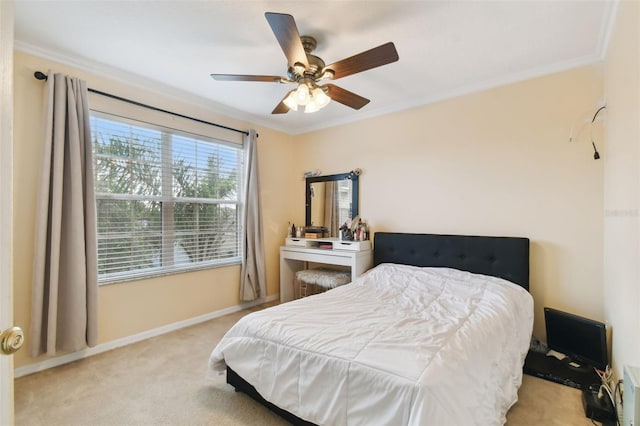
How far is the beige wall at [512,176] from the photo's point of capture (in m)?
2.44

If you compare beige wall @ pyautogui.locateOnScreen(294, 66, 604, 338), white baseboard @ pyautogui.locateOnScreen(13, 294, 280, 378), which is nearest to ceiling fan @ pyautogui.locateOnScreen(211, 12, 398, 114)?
beige wall @ pyautogui.locateOnScreen(294, 66, 604, 338)

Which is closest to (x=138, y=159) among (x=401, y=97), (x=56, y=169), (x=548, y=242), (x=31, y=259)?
(x=56, y=169)

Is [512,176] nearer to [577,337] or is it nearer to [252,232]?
[577,337]

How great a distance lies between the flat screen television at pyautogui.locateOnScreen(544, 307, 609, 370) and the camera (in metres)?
2.13

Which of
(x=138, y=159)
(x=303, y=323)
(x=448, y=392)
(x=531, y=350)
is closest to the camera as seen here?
(x=448, y=392)

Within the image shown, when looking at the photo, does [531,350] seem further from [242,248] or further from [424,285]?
[242,248]

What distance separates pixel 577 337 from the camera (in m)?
2.28

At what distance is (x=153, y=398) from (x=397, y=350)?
1.62m

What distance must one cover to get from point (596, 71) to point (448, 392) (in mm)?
2755

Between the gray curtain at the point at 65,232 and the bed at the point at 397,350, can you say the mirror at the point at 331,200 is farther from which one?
the gray curtain at the point at 65,232

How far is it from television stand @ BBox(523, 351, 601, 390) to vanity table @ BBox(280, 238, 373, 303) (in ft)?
5.44

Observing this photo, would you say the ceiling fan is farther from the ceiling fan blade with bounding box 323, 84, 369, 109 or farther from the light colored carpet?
the light colored carpet

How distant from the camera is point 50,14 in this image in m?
1.92

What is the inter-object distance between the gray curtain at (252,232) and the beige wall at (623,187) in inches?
127
